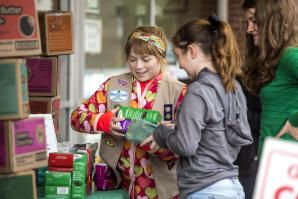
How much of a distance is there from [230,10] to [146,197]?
5467mm

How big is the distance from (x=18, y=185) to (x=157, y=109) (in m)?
0.87

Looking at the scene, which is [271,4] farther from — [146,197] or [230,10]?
[230,10]

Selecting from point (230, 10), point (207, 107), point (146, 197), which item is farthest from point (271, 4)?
point (230, 10)

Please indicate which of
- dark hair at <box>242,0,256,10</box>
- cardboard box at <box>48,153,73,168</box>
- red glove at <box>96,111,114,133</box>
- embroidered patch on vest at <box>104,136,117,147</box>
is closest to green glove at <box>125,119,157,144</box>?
red glove at <box>96,111,114,133</box>

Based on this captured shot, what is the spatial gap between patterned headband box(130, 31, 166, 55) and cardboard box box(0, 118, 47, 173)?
73 cm

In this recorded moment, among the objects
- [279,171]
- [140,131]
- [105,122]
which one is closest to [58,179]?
[105,122]

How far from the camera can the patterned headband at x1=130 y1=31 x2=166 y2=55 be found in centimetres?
388

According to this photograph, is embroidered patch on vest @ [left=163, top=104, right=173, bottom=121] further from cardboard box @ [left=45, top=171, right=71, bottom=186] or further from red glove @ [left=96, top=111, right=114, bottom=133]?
cardboard box @ [left=45, top=171, right=71, bottom=186]

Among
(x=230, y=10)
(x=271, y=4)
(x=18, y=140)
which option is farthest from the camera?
(x=230, y=10)

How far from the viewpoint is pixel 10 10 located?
364cm

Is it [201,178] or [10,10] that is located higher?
[10,10]

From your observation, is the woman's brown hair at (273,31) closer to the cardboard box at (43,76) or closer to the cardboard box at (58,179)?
the cardboard box at (58,179)

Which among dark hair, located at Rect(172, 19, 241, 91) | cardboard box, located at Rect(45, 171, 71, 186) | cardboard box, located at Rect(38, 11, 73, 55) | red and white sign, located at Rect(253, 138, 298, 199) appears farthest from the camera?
cardboard box, located at Rect(38, 11, 73, 55)

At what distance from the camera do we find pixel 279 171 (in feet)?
8.20
